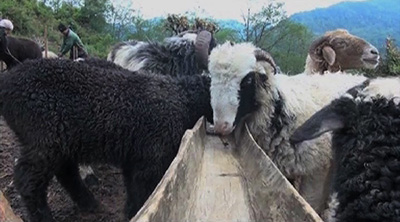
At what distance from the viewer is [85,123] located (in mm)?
4426

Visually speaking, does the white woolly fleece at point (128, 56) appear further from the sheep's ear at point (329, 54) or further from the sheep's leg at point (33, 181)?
the sheep's ear at point (329, 54)

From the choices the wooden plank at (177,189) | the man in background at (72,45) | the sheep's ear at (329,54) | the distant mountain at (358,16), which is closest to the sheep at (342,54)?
the sheep's ear at (329,54)

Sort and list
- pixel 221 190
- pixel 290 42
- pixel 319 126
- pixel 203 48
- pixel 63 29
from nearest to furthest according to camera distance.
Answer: pixel 319 126 < pixel 221 190 < pixel 203 48 < pixel 63 29 < pixel 290 42

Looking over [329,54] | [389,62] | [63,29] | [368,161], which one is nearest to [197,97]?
[368,161]

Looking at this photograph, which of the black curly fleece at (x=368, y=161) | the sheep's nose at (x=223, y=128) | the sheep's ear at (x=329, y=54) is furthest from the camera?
the sheep's ear at (x=329, y=54)

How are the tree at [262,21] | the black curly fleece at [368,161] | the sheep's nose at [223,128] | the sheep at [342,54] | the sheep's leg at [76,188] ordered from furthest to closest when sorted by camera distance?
the tree at [262,21], the sheep at [342,54], the sheep's leg at [76,188], the sheep's nose at [223,128], the black curly fleece at [368,161]

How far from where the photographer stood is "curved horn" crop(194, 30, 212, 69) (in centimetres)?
604

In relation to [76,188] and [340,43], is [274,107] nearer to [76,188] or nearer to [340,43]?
[76,188]

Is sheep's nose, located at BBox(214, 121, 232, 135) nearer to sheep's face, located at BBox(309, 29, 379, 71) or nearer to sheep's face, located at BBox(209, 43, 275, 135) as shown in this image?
sheep's face, located at BBox(209, 43, 275, 135)

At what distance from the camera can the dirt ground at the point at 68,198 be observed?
542 cm

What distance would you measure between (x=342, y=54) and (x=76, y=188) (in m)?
4.07

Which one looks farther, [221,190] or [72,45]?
[72,45]


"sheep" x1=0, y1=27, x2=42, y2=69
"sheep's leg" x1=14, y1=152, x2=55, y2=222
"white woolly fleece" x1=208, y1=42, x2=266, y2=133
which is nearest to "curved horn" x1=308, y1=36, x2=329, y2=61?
"white woolly fleece" x1=208, y1=42, x2=266, y2=133

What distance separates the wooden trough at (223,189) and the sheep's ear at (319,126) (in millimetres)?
251
